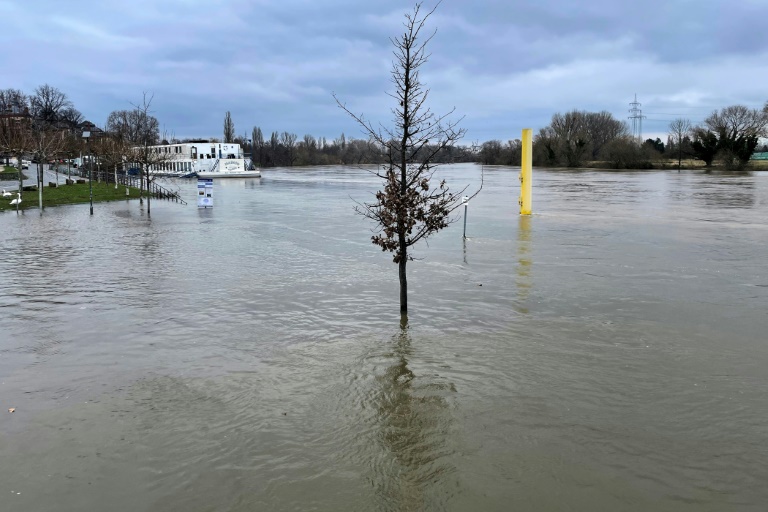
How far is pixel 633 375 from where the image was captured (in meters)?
7.13

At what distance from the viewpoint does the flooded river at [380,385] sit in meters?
4.75

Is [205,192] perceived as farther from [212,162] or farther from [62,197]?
[212,162]

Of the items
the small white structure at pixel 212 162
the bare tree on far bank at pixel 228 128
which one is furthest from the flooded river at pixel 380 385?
the bare tree on far bank at pixel 228 128

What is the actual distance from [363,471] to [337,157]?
19209 cm

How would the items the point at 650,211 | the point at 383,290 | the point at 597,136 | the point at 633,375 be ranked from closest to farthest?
the point at 633,375, the point at 383,290, the point at 650,211, the point at 597,136

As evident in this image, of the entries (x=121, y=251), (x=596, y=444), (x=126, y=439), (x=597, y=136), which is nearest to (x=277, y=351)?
(x=126, y=439)

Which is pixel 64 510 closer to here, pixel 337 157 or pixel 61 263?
pixel 61 263

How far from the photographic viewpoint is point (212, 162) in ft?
323

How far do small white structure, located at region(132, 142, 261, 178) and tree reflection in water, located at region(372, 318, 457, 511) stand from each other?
3478 inches

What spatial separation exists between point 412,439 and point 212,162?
9859 cm

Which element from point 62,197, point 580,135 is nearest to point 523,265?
point 62,197

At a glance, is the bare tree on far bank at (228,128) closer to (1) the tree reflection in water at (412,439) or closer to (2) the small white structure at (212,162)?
(2) the small white structure at (212,162)

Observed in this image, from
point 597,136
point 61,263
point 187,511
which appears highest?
point 597,136

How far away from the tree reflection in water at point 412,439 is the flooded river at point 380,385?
2cm
